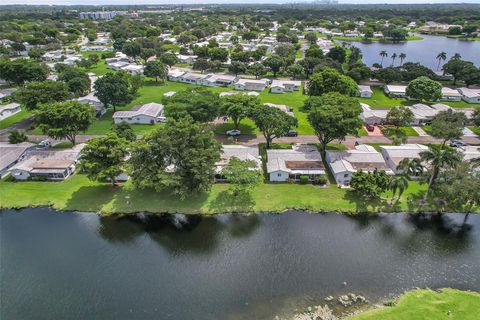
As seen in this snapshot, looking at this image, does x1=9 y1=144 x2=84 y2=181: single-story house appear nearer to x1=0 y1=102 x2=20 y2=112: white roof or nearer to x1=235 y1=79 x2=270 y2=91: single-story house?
x1=0 y1=102 x2=20 y2=112: white roof

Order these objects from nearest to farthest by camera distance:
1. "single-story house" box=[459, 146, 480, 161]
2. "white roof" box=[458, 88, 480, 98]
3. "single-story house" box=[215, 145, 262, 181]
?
1. "single-story house" box=[215, 145, 262, 181]
2. "single-story house" box=[459, 146, 480, 161]
3. "white roof" box=[458, 88, 480, 98]

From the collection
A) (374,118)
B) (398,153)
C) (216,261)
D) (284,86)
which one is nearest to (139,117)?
(284,86)

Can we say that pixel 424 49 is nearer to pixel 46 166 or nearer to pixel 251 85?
pixel 251 85

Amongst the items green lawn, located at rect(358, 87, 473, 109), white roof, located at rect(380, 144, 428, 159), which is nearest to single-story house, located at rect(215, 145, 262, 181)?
white roof, located at rect(380, 144, 428, 159)

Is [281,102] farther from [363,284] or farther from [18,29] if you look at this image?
[18,29]

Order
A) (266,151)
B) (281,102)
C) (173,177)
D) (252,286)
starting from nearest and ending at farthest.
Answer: (252,286) < (173,177) < (266,151) < (281,102)

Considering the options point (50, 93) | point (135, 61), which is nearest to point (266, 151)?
point (50, 93)
